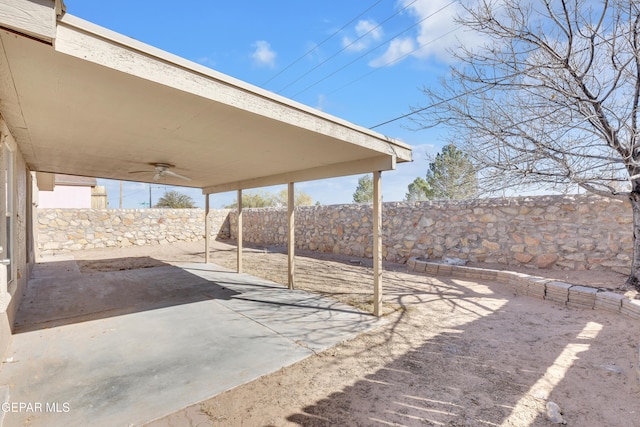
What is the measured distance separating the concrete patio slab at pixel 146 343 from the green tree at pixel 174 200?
21049 mm

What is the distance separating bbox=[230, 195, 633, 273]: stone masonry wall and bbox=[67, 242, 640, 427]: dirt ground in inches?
42.6

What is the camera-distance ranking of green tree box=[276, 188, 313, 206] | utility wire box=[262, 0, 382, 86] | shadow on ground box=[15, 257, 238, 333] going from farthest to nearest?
green tree box=[276, 188, 313, 206], utility wire box=[262, 0, 382, 86], shadow on ground box=[15, 257, 238, 333]

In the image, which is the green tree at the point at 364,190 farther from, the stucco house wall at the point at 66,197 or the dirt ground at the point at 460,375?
the dirt ground at the point at 460,375

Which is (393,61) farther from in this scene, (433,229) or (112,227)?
(112,227)

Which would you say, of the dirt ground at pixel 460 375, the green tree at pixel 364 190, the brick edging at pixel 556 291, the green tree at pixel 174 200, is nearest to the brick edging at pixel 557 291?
the brick edging at pixel 556 291

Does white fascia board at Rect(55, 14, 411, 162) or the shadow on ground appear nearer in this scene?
white fascia board at Rect(55, 14, 411, 162)

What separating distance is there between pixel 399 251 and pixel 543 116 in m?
4.90

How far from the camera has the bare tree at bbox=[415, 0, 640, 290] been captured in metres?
4.56

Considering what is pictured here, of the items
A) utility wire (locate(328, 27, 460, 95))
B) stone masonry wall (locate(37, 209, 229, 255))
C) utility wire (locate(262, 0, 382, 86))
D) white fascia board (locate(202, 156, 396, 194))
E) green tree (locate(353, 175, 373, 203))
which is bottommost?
stone masonry wall (locate(37, 209, 229, 255))

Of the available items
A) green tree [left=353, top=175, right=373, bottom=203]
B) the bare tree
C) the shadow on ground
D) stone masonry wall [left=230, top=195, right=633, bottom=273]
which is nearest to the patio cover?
the bare tree

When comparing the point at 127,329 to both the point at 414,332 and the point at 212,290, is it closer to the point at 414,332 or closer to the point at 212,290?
the point at 212,290

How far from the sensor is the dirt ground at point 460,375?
223 centimetres

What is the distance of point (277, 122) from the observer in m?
2.99

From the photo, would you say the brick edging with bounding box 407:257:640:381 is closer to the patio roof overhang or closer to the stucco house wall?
the patio roof overhang
